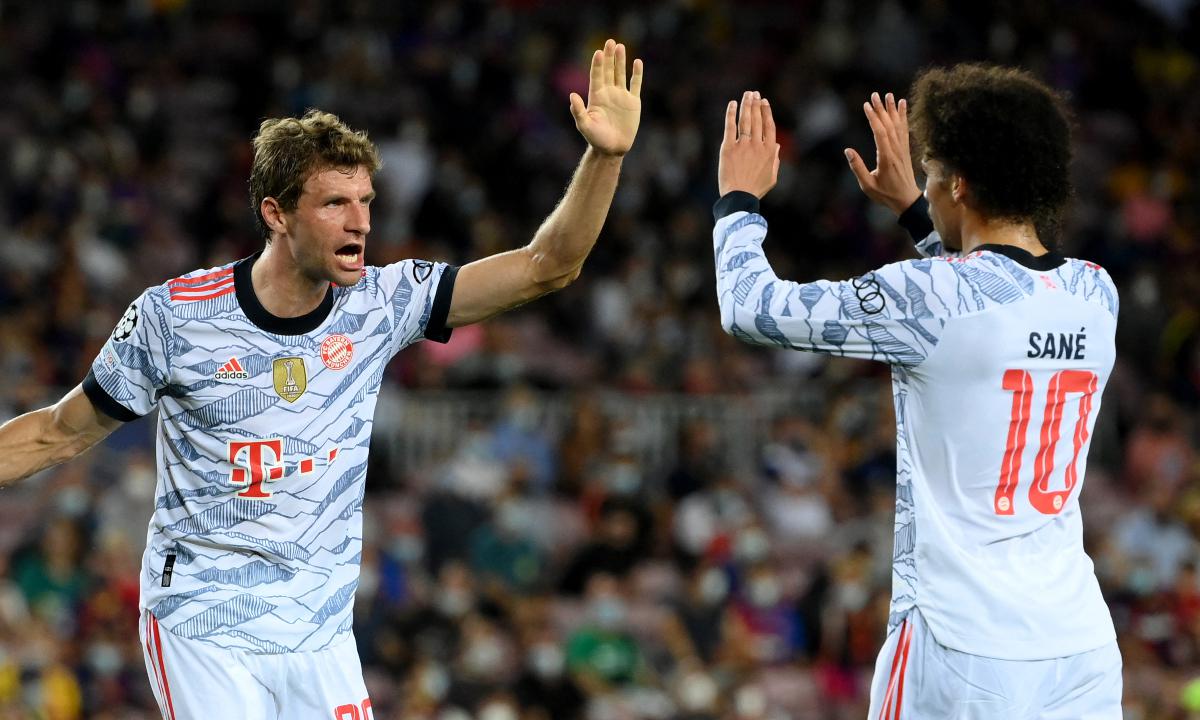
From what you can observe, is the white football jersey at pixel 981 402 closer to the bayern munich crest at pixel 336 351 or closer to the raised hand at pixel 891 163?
the raised hand at pixel 891 163

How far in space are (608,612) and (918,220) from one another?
6.84 m

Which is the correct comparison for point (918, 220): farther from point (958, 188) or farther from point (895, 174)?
point (958, 188)

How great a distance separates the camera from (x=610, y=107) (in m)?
4.99

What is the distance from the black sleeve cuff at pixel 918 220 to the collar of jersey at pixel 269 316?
181cm

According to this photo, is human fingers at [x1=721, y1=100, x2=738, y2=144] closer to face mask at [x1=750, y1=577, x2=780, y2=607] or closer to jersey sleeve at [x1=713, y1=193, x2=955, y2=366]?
jersey sleeve at [x1=713, y1=193, x2=955, y2=366]

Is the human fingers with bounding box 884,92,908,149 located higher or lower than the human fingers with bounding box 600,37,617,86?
lower

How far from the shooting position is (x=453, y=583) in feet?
38.2

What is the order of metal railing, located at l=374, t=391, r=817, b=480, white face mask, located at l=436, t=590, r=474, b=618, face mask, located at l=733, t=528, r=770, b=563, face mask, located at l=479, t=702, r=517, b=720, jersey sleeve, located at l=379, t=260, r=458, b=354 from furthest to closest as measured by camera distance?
metal railing, located at l=374, t=391, r=817, b=480 → face mask, located at l=733, t=528, r=770, b=563 → white face mask, located at l=436, t=590, r=474, b=618 → face mask, located at l=479, t=702, r=517, b=720 → jersey sleeve, located at l=379, t=260, r=458, b=354

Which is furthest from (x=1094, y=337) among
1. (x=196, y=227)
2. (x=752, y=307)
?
(x=196, y=227)

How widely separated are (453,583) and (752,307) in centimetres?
770

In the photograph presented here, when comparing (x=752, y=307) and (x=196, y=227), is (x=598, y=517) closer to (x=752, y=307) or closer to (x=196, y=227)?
(x=196, y=227)

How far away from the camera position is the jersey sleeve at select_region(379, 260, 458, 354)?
521 cm

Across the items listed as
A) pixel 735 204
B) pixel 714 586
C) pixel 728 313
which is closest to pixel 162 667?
pixel 728 313

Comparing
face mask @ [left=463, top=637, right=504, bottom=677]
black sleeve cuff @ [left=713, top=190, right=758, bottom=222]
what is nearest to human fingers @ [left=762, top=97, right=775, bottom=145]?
black sleeve cuff @ [left=713, top=190, right=758, bottom=222]
